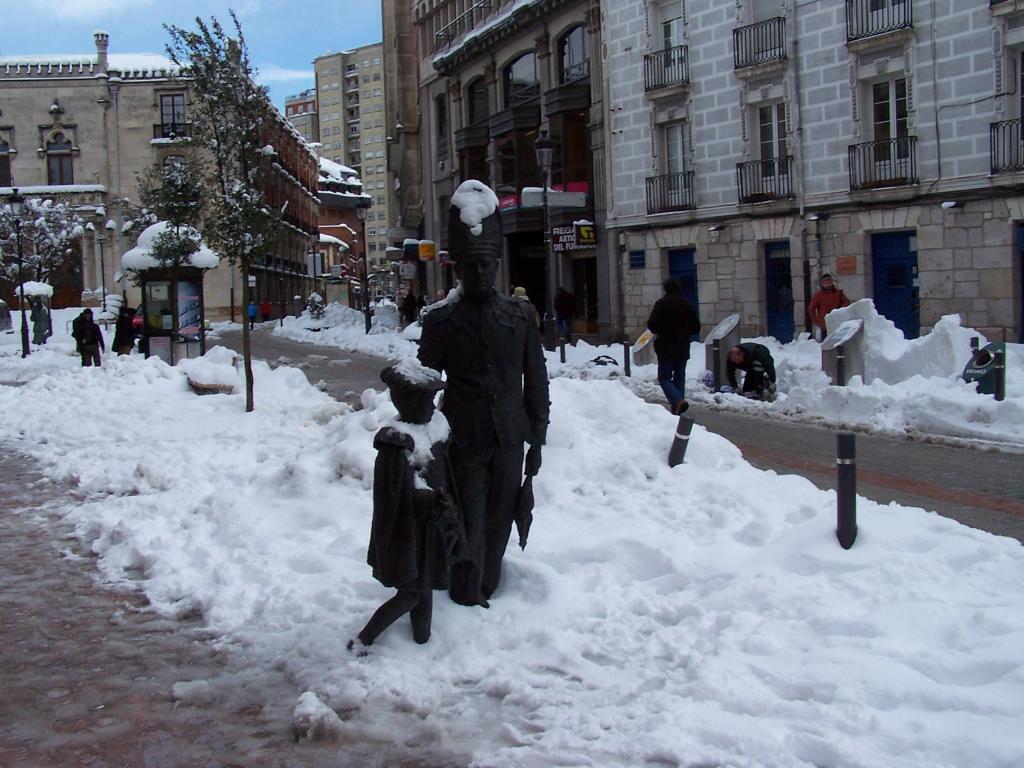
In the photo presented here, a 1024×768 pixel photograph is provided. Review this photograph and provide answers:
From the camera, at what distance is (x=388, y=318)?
43.3 metres

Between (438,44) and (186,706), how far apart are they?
3869 cm

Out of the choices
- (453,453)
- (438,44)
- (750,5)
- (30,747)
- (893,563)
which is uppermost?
(438,44)

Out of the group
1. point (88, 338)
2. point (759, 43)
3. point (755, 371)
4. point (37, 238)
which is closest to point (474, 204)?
point (755, 371)

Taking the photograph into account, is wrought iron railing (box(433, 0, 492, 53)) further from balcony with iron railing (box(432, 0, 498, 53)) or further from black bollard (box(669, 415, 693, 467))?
black bollard (box(669, 415, 693, 467))

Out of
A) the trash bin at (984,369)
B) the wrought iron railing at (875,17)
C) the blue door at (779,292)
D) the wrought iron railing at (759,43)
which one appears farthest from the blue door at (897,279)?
the trash bin at (984,369)

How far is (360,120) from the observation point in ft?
538

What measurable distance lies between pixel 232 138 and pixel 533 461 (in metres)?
10.8

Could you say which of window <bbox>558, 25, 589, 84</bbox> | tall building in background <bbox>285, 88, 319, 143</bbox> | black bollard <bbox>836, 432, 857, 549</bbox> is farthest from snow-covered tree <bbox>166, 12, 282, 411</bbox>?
tall building in background <bbox>285, 88, 319, 143</bbox>

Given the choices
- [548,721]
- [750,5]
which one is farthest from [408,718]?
[750,5]

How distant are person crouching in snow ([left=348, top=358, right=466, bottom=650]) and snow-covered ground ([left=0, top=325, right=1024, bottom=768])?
27 cm

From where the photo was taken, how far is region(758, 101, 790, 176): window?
78.9 ft

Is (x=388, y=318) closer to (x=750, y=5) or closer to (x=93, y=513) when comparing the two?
(x=750, y=5)

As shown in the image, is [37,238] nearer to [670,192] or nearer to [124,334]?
[124,334]

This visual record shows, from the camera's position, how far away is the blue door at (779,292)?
24.2 metres
